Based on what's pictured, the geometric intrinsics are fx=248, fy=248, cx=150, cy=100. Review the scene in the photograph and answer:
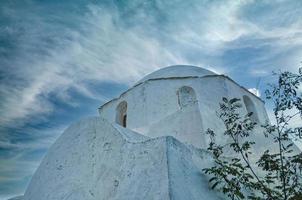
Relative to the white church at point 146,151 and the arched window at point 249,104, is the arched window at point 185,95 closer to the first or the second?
the white church at point 146,151

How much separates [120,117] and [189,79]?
13.3ft

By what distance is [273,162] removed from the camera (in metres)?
5.02

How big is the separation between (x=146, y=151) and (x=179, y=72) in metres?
7.94

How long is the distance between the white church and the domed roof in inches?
14.5

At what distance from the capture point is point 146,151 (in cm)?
522

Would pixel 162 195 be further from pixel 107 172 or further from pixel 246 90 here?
pixel 246 90

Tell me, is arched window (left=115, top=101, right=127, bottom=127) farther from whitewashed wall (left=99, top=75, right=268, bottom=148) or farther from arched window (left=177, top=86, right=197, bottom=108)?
arched window (left=177, top=86, right=197, bottom=108)

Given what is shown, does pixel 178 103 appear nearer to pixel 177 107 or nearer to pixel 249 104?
pixel 177 107

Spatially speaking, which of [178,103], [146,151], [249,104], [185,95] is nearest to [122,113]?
[178,103]

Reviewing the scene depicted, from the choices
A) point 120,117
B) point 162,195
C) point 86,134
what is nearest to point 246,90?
point 120,117

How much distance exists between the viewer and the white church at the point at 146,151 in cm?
475

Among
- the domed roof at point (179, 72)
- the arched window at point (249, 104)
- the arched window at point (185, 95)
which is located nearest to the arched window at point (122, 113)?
the domed roof at point (179, 72)

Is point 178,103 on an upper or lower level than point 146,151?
upper

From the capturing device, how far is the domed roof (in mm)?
12250
